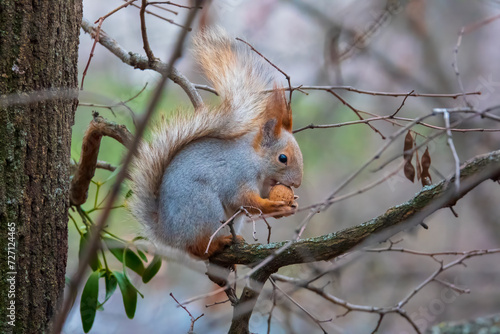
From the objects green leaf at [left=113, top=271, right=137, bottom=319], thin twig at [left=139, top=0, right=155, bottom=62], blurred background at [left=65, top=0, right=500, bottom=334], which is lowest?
green leaf at [left=113, top=271, right=137, bottom=319]

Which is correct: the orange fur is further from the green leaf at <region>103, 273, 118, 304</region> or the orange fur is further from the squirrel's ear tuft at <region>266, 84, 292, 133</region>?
the green leaf at <region>103, 273, 118, 304</region>

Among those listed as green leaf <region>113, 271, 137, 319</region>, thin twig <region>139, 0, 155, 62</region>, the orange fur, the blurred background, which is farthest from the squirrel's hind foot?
the blurred background

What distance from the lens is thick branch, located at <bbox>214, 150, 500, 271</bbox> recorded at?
0.96 m

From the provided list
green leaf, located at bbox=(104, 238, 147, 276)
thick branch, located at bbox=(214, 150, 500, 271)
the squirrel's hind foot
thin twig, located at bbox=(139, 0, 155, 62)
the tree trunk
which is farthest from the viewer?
green leaf, located at bbox=(104, 238, 147, 276)

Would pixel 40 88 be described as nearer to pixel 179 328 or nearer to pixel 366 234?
pixel 366 234

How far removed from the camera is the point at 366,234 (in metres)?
1.09

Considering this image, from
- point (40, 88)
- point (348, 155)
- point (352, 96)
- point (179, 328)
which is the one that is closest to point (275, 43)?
point (352, 96)

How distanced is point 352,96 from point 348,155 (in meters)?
0.70

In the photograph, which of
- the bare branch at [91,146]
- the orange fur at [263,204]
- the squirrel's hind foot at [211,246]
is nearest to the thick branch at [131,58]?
the bare branch at [91,146]

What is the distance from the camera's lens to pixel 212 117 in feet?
5.26

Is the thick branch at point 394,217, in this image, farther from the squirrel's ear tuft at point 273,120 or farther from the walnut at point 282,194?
the squirrel's ear tuft at point 273,120

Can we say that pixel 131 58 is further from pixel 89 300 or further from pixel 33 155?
pixel 89 300

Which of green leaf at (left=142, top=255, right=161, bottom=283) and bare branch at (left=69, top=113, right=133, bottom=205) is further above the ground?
bare branch at (left=69, top=113, right=133, bottom=205)

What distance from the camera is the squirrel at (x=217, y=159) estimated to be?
151cm
